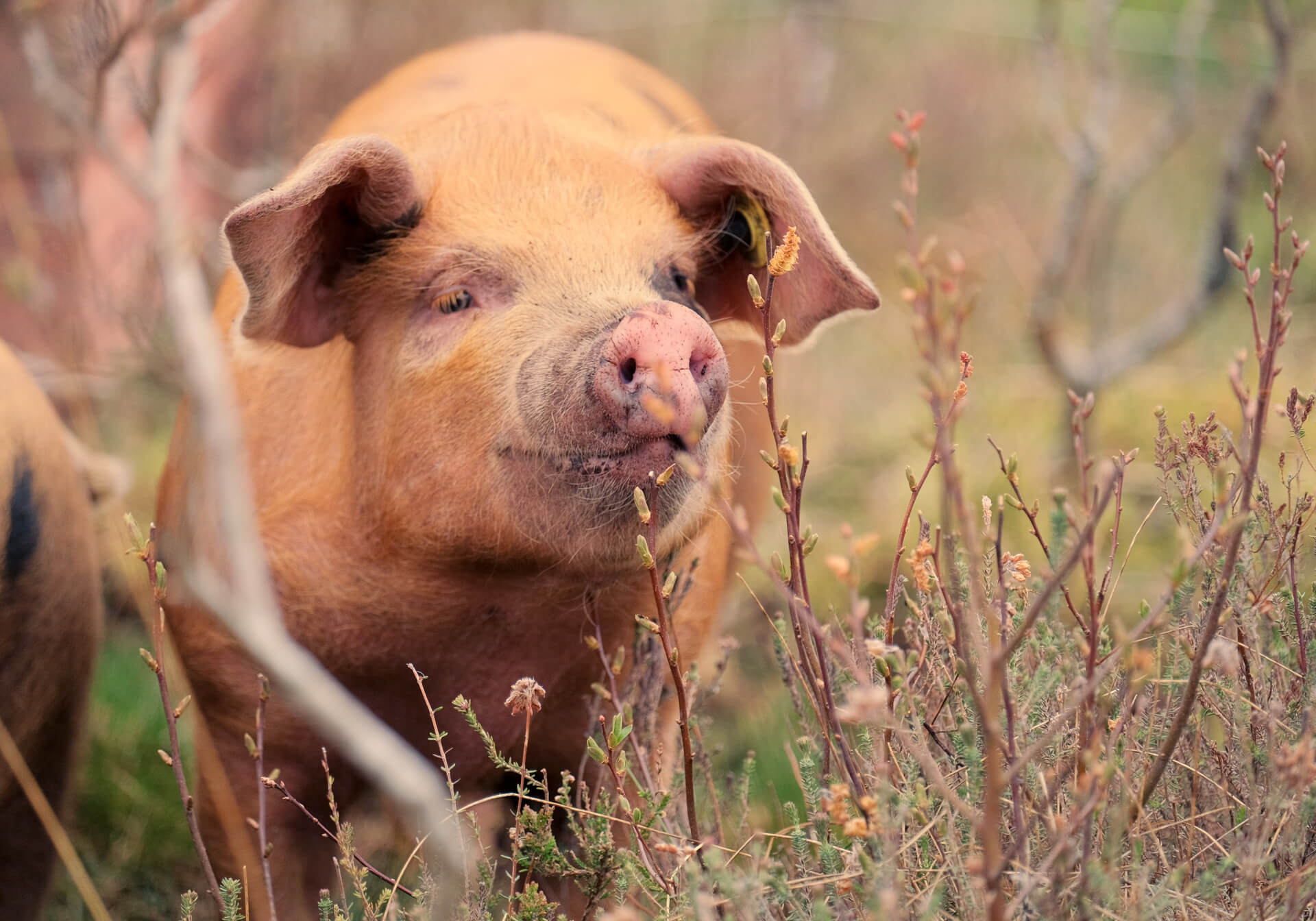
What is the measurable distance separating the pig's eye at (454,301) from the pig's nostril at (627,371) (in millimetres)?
577

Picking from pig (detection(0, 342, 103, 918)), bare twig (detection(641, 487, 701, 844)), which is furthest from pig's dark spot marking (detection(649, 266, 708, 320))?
pig (detection(0, 342, 103, 918))

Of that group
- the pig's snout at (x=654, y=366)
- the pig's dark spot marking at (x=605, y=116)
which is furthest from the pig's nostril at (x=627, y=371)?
the pig's dark spot marking at (x=605, y=116)

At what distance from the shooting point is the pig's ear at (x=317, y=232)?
257cm

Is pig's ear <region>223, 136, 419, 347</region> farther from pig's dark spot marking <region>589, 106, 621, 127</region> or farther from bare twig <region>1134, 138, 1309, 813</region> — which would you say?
bare twig <region>1134, 138, 1309, 813</region>

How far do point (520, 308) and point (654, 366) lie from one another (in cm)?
54

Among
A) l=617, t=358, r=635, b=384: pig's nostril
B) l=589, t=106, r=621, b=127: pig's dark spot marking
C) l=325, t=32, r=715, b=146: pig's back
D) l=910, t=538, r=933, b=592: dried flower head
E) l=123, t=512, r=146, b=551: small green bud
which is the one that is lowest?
l=910, t=538, r=933, b=592: dried flower head

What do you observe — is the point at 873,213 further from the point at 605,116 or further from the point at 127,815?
the point at 127,815

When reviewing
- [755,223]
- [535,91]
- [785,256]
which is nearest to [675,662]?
[785,256]

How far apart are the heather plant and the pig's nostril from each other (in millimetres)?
208

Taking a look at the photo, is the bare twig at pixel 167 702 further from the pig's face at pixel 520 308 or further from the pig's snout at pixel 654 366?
the pig's snout at pixel 654 366

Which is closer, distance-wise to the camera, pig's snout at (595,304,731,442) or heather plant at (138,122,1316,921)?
heather plant at (138,122,1316,921)

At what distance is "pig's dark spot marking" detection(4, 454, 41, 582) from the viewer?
2996mm

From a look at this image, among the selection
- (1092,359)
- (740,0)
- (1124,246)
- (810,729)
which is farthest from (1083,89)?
(810,729)

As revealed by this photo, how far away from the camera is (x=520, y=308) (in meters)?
2.63
